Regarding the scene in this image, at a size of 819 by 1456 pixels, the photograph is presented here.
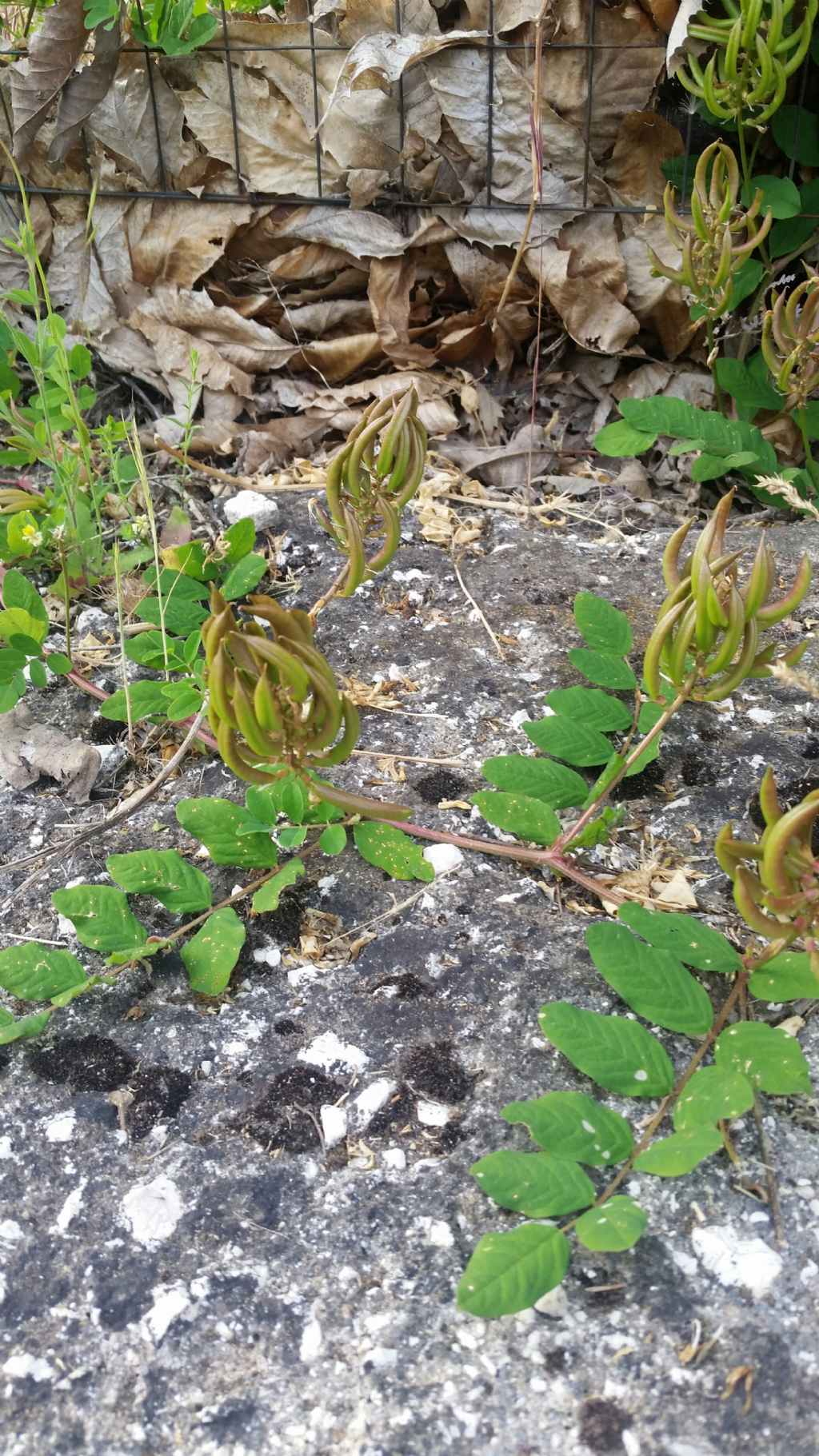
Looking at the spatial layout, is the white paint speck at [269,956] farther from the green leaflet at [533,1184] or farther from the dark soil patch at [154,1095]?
the green leaflet at [533,1184]

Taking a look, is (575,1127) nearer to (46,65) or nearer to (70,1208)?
(70,1208)

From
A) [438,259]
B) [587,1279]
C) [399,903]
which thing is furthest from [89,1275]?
[438,259]

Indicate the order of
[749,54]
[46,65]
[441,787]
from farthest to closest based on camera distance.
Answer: [46,65], [749,54], [441,787]

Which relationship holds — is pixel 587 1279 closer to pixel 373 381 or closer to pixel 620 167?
pixel 373 381

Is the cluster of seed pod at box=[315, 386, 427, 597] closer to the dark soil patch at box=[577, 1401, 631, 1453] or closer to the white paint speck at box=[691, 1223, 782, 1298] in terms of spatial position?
the white paint speck at box=[691, 1223, 782, 1298]

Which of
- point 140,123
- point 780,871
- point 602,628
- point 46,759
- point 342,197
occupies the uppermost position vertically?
point 140,123

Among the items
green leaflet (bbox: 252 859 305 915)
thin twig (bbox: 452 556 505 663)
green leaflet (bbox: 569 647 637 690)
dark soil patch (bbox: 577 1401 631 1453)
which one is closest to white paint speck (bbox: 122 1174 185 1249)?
green leaflet (bbox: 252 859 305 915)

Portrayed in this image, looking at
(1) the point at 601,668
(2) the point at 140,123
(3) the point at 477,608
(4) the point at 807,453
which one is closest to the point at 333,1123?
(1) the point at 601,668
